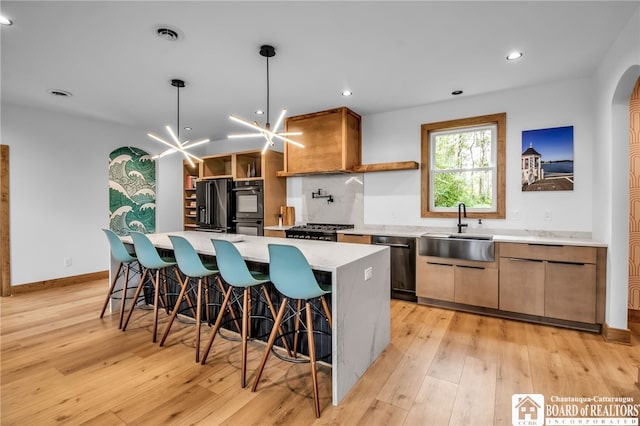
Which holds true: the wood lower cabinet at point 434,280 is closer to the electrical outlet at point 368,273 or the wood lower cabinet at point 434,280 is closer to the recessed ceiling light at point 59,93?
the electrical outlet at point 368,273

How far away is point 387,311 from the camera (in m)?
2.61

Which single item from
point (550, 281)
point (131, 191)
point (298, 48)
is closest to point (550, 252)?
point (550, 281)

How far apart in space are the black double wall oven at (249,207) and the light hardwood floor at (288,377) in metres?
2.40

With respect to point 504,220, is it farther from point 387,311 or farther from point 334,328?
point 334,328

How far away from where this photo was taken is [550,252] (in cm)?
306

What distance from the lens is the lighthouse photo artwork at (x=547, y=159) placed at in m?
3.44

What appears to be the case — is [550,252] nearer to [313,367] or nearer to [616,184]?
[616,184]

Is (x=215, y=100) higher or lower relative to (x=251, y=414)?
higher

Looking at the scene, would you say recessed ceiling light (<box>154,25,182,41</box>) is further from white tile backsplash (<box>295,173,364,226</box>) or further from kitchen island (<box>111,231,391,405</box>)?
white tile backsplash (<box>295,173,364,226</box>)

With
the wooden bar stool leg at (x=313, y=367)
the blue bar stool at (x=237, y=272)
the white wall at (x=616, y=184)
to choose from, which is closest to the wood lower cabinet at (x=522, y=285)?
the white wall at (x=616, y=184)

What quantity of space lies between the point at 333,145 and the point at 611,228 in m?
3.12

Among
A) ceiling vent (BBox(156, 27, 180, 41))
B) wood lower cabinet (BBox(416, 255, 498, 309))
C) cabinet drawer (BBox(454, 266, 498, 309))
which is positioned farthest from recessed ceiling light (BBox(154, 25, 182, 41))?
cabinet drawer (BBox(454, 266, 498, 309))

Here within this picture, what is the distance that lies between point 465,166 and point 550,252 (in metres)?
1.50

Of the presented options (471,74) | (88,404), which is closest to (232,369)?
(88,404)
